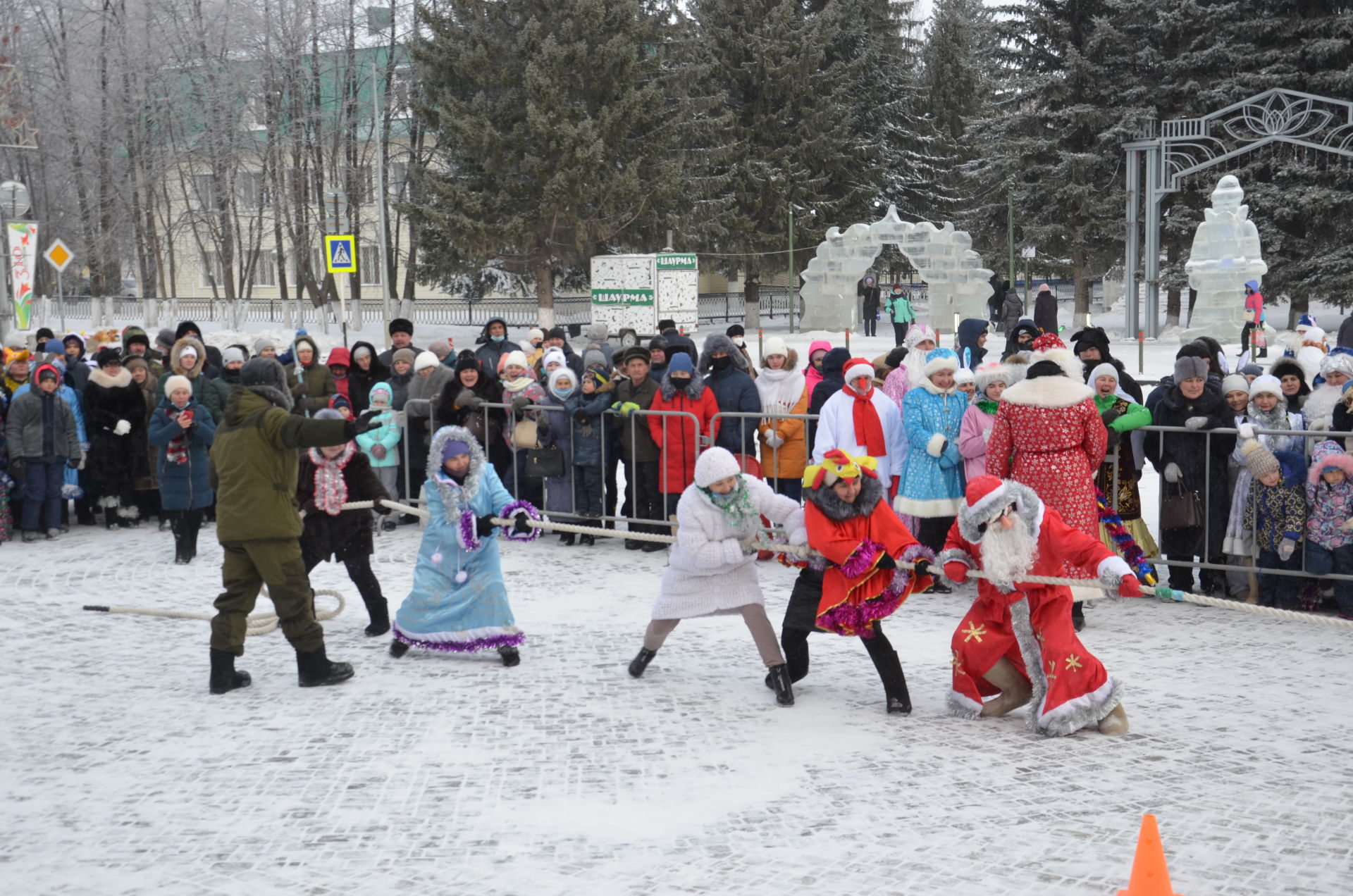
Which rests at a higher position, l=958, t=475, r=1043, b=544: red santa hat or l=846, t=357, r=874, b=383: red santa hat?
l=846, t=357, r=874, b=383: red santa hat

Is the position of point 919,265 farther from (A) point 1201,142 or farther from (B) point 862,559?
(B) point 862,559

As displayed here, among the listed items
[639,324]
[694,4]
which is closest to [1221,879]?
[639,324]

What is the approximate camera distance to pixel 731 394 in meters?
11.7

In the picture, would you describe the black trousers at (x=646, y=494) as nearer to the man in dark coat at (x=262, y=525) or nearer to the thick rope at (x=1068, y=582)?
the thick rope at (x=1068, y=582)

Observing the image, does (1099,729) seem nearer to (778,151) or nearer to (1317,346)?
(1317,346)

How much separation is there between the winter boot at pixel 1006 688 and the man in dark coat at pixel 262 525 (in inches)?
140

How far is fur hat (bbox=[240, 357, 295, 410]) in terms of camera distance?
759 cm

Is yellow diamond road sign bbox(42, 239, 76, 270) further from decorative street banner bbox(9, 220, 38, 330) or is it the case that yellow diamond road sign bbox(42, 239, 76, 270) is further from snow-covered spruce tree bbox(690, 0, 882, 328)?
snow-covered spruce tree bbox(690, 0, 882, 328)

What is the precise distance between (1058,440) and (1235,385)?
6.90 ft

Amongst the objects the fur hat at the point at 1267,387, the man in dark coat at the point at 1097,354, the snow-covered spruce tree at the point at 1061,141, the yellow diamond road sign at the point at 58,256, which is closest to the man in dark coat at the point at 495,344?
the man in dark coat at the point at 1097,354

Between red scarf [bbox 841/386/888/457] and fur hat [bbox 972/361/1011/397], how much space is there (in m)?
0.81

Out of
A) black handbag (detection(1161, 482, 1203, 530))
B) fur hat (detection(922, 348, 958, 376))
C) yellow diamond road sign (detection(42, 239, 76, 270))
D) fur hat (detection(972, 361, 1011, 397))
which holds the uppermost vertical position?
yellow diamond road sign (detection(42, 239, 76, 270))

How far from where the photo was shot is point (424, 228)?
37.2 metres

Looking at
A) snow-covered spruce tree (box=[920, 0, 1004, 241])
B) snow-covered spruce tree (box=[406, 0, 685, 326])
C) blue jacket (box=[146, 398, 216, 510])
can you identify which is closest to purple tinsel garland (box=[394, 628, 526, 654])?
blue jacket (box=[146, 398, 216, 510])
